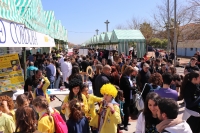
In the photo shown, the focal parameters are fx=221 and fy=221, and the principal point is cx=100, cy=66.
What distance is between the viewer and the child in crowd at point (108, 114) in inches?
139

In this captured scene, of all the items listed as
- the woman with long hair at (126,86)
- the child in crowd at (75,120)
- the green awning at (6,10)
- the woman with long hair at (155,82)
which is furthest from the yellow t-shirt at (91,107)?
the green awning at (6,10)

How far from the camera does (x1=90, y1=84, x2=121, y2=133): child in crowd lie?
3.52 m

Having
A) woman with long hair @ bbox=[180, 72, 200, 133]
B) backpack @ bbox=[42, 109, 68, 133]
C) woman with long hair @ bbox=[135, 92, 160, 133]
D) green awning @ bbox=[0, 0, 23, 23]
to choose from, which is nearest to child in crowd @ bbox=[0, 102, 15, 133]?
backpack @ bbox=[42, 109, 68, 133]

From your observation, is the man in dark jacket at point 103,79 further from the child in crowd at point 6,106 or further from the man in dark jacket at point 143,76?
the child in crowd at point 6,106

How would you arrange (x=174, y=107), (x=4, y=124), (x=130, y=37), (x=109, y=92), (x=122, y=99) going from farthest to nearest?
(x=130, y=37) < (x=122, y=99) < (x=109, y=92) < (x=4, y=124) < (x=174, y=107)

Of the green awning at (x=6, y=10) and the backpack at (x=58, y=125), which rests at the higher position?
the green awning at (x=6, y=10)

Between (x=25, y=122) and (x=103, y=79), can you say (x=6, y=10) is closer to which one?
(x=103, y=79)

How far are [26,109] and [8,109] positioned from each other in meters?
1.15

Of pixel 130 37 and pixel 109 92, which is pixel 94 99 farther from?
pixel 130 37

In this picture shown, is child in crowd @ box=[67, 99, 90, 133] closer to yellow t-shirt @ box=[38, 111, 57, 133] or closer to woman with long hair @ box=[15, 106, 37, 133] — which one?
yellow t-shirt @ box=[38, 111, 57, 133]

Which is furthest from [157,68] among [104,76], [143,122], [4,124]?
[4,124]

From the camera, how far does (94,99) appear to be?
4262mm

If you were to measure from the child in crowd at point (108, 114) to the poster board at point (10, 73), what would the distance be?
3210mm

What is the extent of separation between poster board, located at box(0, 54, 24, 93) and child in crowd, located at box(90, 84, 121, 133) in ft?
10.5
